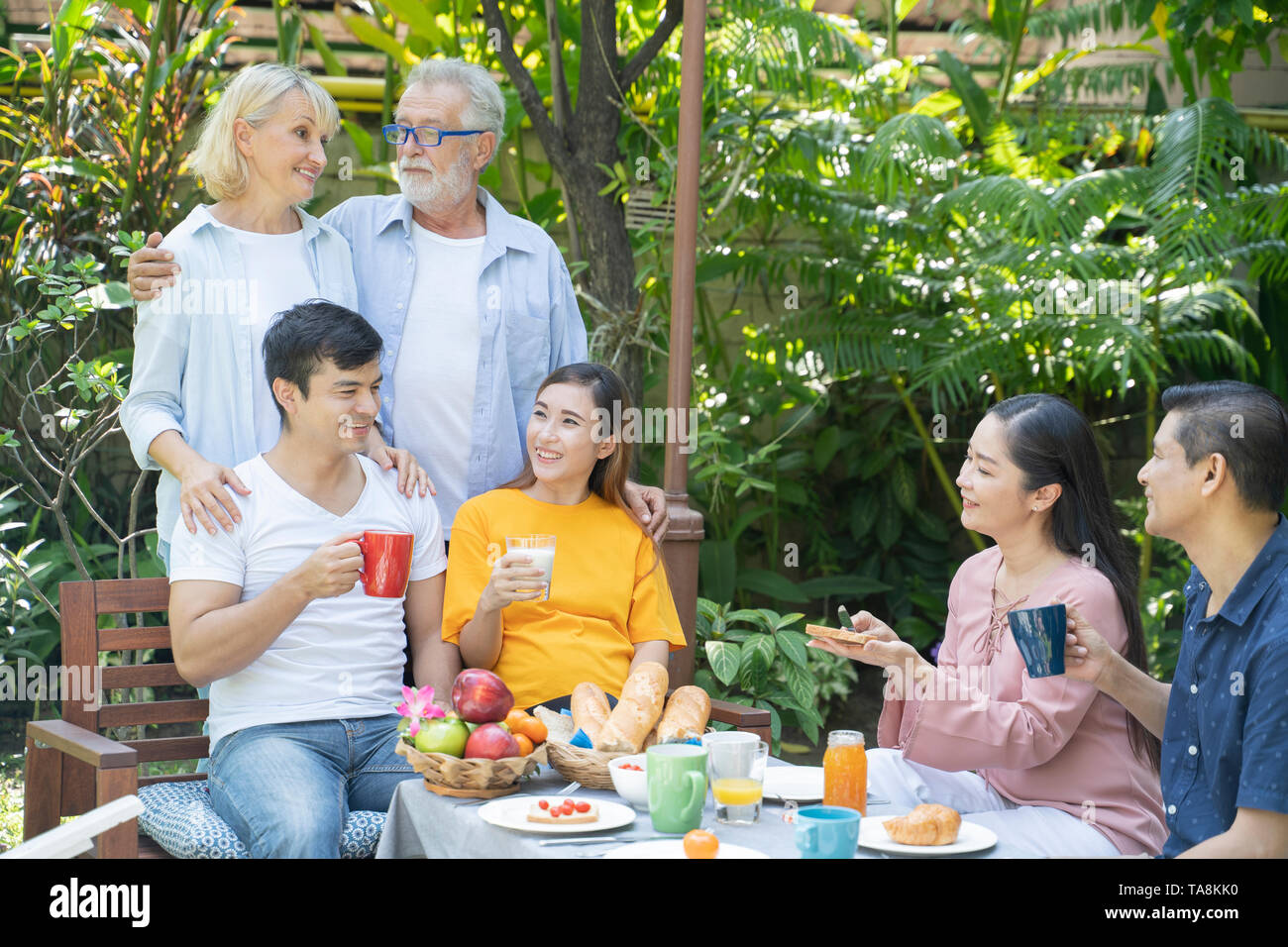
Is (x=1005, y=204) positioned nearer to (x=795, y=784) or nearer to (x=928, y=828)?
(x=795, y=784)

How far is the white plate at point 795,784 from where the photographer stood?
2.38 metres

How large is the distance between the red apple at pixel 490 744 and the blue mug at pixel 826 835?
23.5 inches

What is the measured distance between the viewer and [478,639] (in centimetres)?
304

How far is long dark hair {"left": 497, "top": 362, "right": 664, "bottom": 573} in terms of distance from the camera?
3311 mm

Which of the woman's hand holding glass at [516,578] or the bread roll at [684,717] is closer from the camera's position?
the bread roll at [684,717]

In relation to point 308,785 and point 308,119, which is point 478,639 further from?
point 308,119

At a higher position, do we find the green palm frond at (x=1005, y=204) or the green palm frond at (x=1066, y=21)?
the green palm frond at (x=1066, y=21)

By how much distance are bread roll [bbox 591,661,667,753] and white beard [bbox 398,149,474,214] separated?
5.20 ft

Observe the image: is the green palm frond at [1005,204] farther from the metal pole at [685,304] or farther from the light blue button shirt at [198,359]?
the light blue button shirt at [198,359]

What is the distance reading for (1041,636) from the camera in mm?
2355

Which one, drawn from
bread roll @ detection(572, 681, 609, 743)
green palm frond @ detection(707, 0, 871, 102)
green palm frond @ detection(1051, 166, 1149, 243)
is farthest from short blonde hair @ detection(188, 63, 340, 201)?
green palm frond @ detection(1051, 166, 1149, 243)

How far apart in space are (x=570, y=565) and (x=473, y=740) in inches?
37.5

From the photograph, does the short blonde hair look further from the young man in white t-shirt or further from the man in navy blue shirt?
the man in navy blue shirt

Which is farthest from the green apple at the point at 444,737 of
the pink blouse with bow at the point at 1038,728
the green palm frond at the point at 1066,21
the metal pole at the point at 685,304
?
the green palm frond at the point at 1066,21
